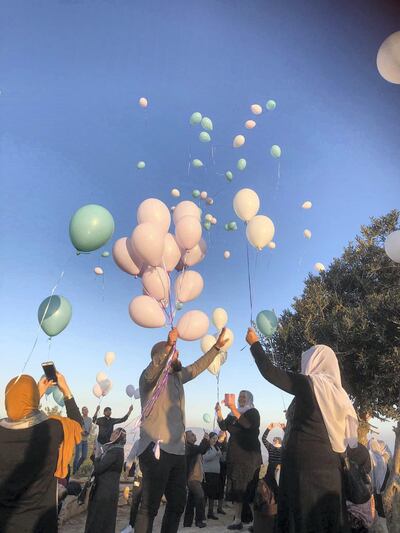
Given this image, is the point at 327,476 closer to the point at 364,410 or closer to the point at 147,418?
the point at 147,418

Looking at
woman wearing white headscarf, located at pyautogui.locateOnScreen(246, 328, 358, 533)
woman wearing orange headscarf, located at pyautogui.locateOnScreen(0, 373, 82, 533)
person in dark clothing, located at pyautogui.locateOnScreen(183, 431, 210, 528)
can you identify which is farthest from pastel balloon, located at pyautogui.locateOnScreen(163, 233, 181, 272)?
person in dark clothing, located at pyautogui.locateOnScreen(183, 431, 210, 528)

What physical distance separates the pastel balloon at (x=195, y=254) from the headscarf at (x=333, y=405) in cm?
301

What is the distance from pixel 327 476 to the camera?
102 inches

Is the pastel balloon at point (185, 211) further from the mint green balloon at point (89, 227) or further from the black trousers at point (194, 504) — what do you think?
the black trousers at point (194, 504)

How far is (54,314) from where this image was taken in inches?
216

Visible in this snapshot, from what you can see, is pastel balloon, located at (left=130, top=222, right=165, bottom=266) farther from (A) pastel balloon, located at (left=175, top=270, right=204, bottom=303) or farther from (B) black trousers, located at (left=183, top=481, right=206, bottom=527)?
(B) black trousers, located at (left=183, top=481, right=206, bottom=527)

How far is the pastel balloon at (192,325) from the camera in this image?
16.9ft

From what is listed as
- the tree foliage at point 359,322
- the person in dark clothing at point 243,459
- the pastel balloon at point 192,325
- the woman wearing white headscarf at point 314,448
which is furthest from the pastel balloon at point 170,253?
the tree foliage at point 359,322

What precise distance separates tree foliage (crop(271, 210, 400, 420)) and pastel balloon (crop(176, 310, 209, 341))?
6036mm

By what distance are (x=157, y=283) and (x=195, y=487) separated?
12.6 ft

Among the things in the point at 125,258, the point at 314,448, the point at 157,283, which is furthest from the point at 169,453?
the point at 125,258

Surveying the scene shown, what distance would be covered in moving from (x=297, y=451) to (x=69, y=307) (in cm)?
403

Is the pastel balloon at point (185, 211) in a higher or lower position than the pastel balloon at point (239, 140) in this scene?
lower

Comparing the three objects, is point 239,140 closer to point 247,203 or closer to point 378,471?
point 247,203
